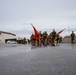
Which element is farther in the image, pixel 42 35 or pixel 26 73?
pixel 42 35

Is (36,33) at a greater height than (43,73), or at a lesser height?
greater

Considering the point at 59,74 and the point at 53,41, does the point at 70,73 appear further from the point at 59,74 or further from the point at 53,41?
the point at 53,41

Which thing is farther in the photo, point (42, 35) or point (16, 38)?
point (16, 38)

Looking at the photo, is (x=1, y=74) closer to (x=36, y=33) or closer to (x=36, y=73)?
(x=36, y=73)

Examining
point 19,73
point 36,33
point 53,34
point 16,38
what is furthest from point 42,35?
point 16,38

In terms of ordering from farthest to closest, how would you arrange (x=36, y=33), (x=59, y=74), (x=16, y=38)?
1. (x=16, y=38)
2. (x=36, y=33)
3. (x=59, y=74)

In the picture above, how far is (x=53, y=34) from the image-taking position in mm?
27859

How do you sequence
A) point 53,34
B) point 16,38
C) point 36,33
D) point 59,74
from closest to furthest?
point 59,74
point 53,34
point 36,33
point 16,38

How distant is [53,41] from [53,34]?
1642 millimetres

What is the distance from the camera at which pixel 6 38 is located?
105000 mm

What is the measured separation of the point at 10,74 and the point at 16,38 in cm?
9740

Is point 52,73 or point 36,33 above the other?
point 36,33

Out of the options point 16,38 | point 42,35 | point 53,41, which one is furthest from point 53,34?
point 16,38

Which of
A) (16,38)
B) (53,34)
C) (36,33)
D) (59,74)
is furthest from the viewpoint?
(16,38)
